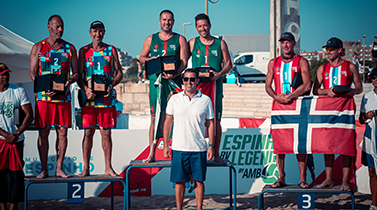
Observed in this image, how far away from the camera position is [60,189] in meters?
6.79

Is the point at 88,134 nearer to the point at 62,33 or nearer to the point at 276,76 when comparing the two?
the point at 62,33

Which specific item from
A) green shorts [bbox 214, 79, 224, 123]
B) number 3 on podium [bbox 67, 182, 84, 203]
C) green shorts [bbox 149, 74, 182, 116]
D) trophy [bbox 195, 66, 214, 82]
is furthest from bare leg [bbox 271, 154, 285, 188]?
number 3 on podium [bbox 67, 182, 84, 203]

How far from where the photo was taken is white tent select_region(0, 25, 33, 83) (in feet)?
27.4

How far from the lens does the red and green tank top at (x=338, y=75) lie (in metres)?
5.23

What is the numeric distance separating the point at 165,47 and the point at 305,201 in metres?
3.02

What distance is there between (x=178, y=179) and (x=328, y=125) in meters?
2.33

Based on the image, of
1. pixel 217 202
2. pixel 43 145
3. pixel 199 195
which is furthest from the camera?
pixel 217 202

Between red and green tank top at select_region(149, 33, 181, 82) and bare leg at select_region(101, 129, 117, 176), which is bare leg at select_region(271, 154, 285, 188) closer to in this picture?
red and green tank top at select_region(149, 33, 181, 82)

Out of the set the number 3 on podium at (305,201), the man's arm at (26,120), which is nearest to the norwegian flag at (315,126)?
the number 3 on podium at (305,201)

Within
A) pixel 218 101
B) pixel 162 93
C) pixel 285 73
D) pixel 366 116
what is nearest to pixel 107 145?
pixel 162 93

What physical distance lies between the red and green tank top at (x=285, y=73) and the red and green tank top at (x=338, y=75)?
1.42 feet

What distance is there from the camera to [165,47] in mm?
5590

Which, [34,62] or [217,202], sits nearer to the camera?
[34,62]

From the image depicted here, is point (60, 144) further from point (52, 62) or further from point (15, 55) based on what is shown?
point (15, 55)
